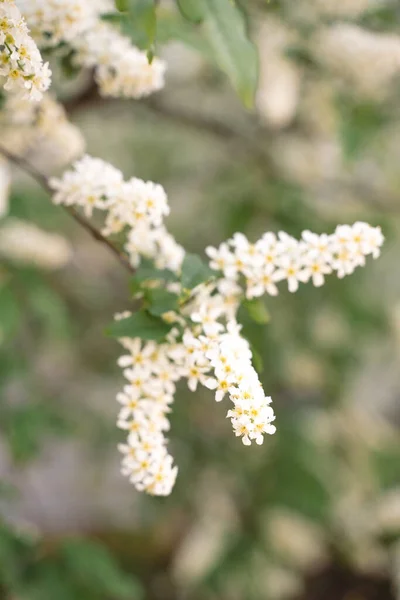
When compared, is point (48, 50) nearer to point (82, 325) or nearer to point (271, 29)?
point (271, 29)

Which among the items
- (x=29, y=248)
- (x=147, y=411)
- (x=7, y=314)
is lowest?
(x=147, y=411)

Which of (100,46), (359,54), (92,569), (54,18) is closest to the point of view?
(54,18)

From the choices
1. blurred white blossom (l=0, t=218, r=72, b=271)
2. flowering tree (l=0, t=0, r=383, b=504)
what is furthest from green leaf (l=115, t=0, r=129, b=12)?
blurred white blossom (l=0, t=218, r=72, b=271)

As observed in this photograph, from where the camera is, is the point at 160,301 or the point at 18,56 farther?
the point at 160,301

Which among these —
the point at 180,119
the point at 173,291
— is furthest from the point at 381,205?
the point at 173,291

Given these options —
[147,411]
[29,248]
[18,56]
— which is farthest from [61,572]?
[18,56]

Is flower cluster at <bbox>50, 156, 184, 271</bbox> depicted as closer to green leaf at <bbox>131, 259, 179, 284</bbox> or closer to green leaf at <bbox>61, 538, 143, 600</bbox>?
green leaf at <bbox>131, 259, 179, 284</bbox>

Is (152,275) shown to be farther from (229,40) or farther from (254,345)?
(254,345)
